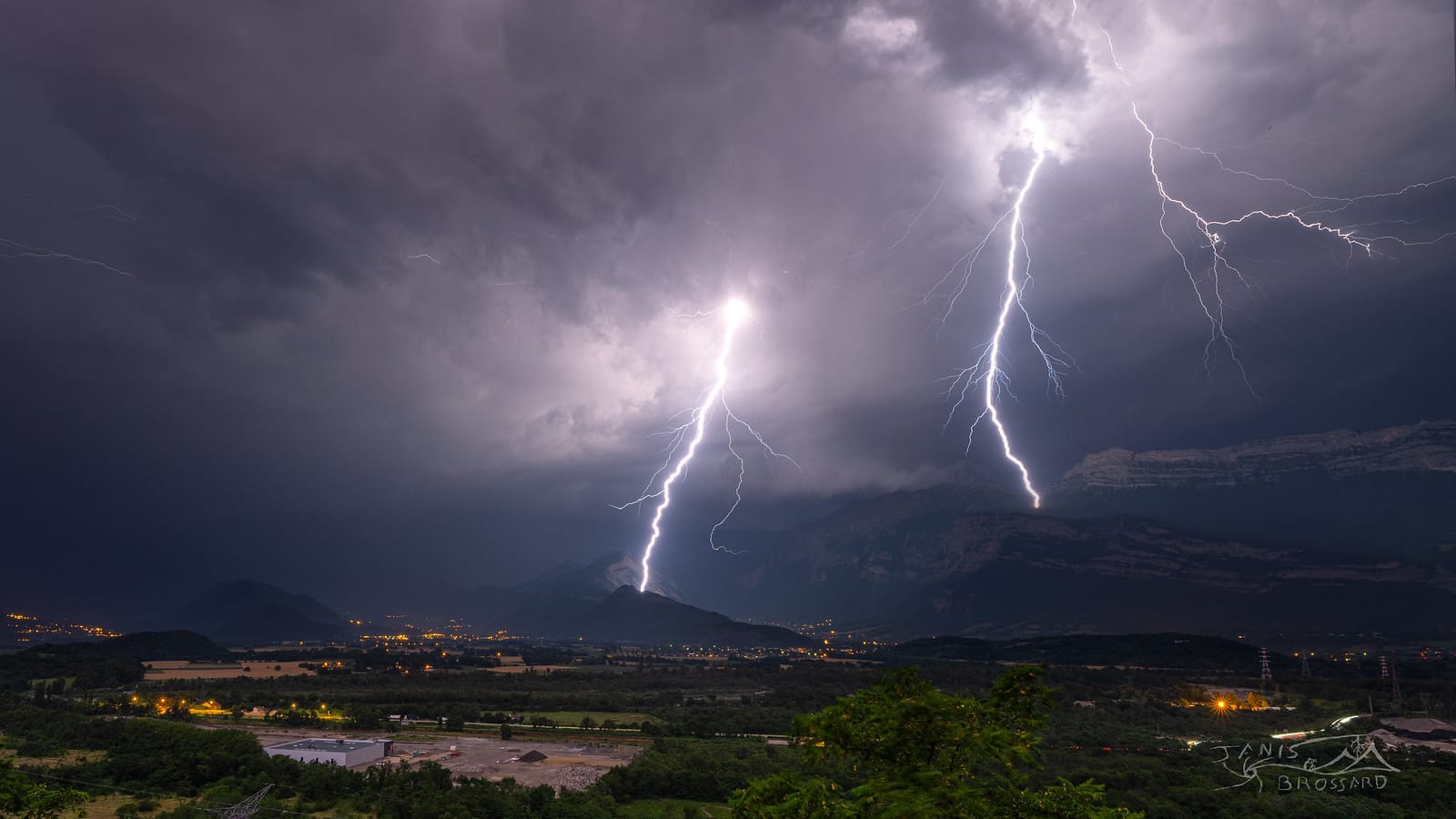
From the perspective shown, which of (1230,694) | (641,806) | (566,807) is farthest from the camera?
(1230,694)

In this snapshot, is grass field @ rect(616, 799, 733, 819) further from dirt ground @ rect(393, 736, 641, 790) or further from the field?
the field

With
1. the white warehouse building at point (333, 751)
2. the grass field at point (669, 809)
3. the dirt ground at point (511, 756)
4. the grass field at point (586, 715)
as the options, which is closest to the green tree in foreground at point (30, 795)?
the grass field at point (669, 809)

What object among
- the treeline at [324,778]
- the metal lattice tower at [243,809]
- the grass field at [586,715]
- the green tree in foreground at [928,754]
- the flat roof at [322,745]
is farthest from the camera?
the grass field at [586,715]

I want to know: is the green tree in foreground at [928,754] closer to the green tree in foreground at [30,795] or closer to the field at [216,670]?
the green tree in foreground at [30,795]

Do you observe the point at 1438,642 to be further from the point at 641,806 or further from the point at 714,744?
the point at 641,806

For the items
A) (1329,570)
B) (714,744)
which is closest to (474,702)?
(714,744)
